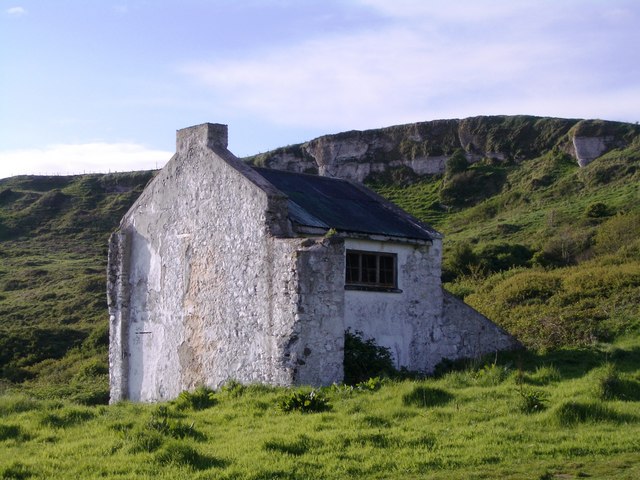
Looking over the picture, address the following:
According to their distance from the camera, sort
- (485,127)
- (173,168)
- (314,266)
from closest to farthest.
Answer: (314,266), (173,168), (485,127)

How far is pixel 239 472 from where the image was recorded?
9781 mm

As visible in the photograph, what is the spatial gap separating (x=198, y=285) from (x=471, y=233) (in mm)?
28544

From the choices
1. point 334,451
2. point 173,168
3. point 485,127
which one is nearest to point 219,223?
point 173,168

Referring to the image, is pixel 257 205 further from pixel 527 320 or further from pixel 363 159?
pixel 363 159

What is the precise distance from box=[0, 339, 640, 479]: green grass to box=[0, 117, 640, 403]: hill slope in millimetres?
7264

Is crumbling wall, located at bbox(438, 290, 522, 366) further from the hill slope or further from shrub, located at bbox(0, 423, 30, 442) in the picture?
shrub, located at bbox(0, 423, 30, 442)

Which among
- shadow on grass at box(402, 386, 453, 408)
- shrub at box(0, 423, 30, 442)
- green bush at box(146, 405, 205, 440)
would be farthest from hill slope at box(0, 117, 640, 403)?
green bush at box(146, 405, 205, 440)

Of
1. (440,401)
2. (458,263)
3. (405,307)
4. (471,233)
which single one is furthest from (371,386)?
(471,233)

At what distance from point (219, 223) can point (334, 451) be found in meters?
8.73

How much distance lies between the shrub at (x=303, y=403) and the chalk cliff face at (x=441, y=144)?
157ft

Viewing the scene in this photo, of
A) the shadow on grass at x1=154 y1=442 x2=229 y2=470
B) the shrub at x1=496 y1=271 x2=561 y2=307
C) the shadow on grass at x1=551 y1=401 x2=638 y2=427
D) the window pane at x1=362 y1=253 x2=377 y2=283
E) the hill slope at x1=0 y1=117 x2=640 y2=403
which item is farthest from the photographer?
the shrub at x1=496 y1=271 x2=561 y2=307

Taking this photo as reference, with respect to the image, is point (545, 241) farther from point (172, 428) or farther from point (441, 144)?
point (441, 144)

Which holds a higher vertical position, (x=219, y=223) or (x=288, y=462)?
(x=219, y=223)

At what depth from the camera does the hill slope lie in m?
24.5
